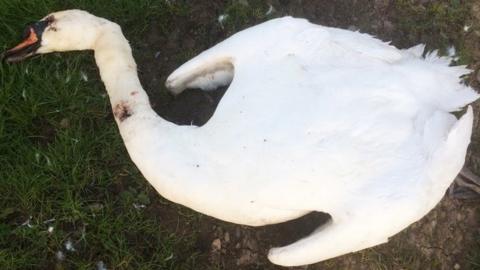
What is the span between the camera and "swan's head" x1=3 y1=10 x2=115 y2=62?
3.04m

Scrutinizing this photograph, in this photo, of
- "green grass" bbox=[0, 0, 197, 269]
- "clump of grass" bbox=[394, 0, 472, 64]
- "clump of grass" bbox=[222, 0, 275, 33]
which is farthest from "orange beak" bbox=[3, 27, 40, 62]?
"clump of grass" bbox=[394, 0, 472, 64]

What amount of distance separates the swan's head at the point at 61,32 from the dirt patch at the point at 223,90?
505mm

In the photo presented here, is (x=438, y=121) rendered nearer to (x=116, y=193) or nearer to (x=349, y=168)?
(x=349, y=168)

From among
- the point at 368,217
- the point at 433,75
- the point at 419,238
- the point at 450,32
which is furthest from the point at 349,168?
the point at 450,32

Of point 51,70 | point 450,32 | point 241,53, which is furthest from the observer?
point 450,32

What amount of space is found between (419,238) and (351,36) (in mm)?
1311

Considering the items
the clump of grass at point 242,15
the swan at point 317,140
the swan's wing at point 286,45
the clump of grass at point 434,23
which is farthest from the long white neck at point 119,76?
the clump of grass at point 434,23

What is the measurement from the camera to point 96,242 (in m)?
3.19

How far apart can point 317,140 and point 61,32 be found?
1.53m

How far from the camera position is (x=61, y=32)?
303 centimetres

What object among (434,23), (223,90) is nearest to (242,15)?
(223,90)

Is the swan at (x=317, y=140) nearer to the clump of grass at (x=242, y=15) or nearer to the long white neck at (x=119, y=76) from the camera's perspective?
the long white neck at (x=119, y=76)

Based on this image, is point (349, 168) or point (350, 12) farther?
point (350, 12)

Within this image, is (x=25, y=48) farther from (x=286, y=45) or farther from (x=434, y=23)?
(x=434, y=23)
